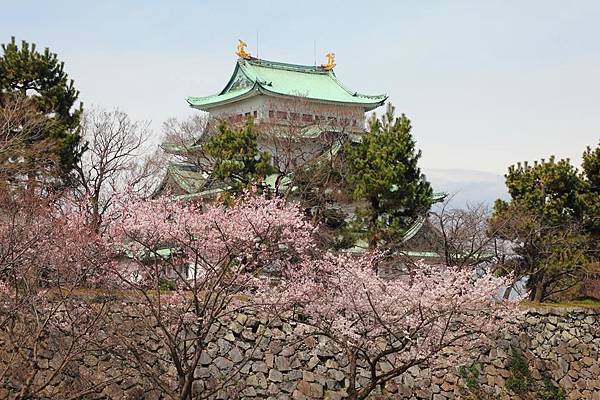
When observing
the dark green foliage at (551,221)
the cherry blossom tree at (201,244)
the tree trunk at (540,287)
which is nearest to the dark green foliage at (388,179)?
the dark green foliage at (551,221)

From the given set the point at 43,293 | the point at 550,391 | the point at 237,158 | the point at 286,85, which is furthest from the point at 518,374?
the point at 286,85

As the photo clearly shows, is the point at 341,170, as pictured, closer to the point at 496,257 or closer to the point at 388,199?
the point at 388,199

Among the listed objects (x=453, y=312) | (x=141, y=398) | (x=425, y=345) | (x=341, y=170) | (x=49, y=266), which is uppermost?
(x=341, y=170)

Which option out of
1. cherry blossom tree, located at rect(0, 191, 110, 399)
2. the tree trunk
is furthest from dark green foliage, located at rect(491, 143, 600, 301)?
cherry blossom tree, located at rect(0, 191, 110, 399)

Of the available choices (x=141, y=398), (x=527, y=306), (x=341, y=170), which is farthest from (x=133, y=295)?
(x=527, y=306)

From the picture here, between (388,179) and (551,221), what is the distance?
4179 mm

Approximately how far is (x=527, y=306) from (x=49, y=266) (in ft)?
32.0

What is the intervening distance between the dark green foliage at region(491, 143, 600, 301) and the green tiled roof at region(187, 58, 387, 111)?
784cm

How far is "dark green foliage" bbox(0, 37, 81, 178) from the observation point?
54.2 ft

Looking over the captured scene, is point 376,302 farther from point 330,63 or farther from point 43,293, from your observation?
point 330,63

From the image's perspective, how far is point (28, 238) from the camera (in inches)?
394

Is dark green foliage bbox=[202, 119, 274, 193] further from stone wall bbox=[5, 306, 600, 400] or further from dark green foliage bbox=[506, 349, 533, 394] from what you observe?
dark green foliage bbox=[506, 349, 533, 394]

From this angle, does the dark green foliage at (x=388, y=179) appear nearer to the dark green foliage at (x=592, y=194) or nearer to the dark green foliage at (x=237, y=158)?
the dark green foliage at (x=237, y=158)

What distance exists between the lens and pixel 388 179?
54.9 ft
